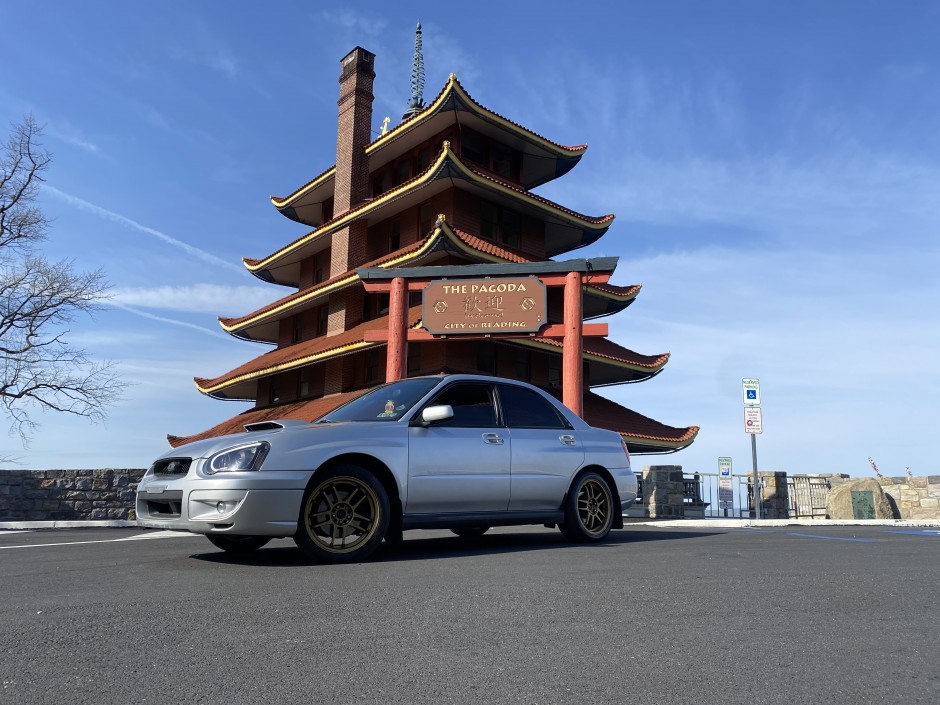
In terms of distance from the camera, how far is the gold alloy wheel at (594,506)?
762 cm

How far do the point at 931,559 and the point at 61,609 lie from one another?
6528 mm

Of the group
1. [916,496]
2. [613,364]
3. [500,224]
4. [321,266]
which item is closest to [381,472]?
[613,364]

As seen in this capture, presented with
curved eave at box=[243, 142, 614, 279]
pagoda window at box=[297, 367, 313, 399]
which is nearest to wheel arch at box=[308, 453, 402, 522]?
curved eave at box=[243, 142, 614, 279]

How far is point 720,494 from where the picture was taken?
78.0 feet

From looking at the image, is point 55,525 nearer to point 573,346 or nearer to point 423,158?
point 573,346

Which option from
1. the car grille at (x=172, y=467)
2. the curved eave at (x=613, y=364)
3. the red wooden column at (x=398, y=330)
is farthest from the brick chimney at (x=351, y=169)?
the car grille at (x=172, y=467)

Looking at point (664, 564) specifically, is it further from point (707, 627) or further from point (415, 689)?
point (415, 689)

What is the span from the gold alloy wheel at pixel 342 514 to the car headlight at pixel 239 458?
0.48m

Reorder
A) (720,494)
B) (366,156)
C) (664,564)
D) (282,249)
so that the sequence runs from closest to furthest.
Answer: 1. (664,564)
2. (720,494)
3. (366,156)
4. (282,249)

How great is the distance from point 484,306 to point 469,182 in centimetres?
791

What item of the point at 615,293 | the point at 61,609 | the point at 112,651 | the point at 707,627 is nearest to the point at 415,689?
the point at 112,651

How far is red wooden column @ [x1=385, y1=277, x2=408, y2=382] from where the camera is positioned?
19047mm

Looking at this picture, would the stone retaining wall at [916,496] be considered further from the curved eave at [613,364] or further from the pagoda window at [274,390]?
the pagoda window at [274,390]

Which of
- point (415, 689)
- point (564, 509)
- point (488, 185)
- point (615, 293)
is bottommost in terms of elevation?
point (415, 689)
